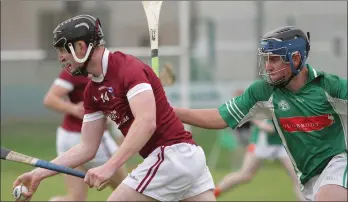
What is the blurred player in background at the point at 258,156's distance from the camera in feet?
33.5

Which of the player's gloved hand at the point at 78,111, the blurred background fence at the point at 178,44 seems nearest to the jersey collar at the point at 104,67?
the player's gloved hand at the point at 78,111

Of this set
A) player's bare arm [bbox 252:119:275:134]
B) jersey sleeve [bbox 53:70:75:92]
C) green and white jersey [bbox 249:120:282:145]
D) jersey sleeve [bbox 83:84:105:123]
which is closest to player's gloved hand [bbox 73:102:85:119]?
jersey sleeve [bbox 53:70:75:92]

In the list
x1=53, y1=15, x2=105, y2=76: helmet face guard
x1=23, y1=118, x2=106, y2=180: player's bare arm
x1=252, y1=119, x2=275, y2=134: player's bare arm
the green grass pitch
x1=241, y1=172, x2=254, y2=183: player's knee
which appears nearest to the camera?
x1=53, y1=15, x2=105, y2=76: helmet face guard

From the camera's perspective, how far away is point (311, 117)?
5.36 m

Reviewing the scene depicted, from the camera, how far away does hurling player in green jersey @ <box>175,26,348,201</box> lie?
531cm

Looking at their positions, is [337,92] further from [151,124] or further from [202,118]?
[151,124]

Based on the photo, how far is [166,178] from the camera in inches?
203

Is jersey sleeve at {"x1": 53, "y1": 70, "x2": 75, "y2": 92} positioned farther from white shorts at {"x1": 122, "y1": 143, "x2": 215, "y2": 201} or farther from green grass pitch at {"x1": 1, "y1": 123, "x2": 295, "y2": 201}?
green grass pitch at {"x1": 1, "y1": 123, "x2": 295, "y2": 201}

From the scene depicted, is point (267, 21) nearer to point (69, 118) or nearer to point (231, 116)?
point (69, 118)

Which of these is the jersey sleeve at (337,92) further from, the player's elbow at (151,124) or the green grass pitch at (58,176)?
the green grass pitch at (58,176)

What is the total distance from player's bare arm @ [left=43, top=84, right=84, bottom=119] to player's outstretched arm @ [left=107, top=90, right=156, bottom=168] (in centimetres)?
287

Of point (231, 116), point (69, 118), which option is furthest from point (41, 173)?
point (69, 118)

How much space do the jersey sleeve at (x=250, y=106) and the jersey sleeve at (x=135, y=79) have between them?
0.89 meters

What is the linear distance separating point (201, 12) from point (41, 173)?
8709 mm
